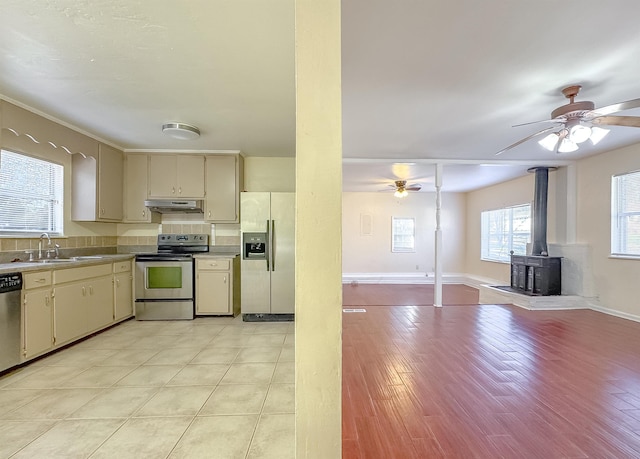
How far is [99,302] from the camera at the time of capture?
3.45 m

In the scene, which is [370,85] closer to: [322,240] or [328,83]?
[328,83]

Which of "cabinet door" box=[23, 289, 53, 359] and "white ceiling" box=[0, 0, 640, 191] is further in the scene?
"cabinet door" box=[23, 289, 53, 359]

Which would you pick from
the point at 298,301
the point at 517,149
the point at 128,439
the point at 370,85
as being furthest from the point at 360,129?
the point at 128,439

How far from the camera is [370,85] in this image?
8.11ft

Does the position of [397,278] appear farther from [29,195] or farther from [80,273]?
[29,195]

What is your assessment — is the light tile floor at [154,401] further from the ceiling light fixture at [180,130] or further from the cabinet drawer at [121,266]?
the ceiling light fixture at [180,130]

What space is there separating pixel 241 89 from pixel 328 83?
6.48 ft

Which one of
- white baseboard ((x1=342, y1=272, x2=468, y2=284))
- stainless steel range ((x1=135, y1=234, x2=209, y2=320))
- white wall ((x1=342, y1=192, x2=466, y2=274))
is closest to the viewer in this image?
stainless steel range ((x1=135, y1=234, x2=209, y2=320))

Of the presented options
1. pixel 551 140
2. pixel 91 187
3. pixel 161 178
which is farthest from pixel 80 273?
pixel 551 140

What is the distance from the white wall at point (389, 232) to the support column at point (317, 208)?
23.8 feet

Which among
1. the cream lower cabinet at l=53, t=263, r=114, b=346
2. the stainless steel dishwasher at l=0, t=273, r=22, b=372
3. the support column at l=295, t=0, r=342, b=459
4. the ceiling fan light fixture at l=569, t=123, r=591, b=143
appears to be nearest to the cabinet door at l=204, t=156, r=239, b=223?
the cream lower cabinet at l=53, t=263, r=114, b=346

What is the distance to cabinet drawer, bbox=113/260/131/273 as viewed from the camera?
3707 mm

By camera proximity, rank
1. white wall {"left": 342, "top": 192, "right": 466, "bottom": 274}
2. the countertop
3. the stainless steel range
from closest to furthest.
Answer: the countertop < the stainless steel range < white wall {"left": 342, "top": 192, "right": 466, "bottom": 274}

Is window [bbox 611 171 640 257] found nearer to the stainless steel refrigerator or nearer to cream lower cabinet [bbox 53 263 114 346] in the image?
the stainless steel refrigerator
